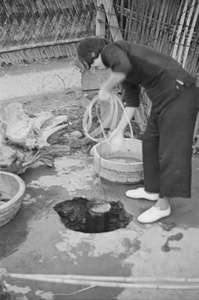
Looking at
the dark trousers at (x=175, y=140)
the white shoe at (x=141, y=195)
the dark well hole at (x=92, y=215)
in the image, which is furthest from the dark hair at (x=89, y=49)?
the white shoe at (x=141, y=195)

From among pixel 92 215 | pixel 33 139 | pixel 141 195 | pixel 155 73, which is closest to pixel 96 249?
pixel 92 215

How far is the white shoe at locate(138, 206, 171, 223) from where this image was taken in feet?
12.8

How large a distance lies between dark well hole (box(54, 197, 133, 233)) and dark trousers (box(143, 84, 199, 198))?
55 cm

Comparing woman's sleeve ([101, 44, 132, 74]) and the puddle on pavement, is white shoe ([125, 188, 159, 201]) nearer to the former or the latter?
the puddle on pavement

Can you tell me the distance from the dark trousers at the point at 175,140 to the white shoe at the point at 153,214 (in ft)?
0.57

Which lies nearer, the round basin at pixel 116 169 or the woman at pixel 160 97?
the woman at pixel 160 97

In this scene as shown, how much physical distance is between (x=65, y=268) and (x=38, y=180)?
1.49 meters

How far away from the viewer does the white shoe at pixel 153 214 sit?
390 centimetres

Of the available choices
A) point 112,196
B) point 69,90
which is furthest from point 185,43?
point 69,90

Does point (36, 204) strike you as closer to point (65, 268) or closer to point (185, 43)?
point (65, 268)

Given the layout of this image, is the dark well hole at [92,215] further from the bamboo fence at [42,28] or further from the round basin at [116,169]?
the bamboo fence at [42,28]

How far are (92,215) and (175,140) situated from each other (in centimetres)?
107

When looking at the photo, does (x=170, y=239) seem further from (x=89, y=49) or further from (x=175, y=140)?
(x=89, y=49)

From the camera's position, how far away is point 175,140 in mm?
3652
